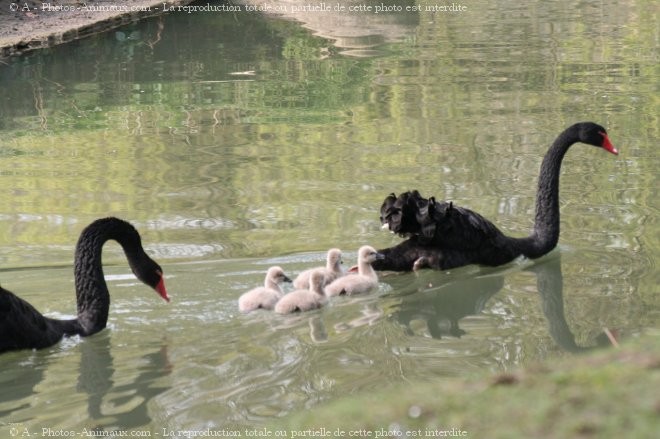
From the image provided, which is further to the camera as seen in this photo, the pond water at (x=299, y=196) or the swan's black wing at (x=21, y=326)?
the swan's black wing at (x=21, y=326)

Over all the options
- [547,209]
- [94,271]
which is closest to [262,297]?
[94,271]

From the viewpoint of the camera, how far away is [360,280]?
654cm

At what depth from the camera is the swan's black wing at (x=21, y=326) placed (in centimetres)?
560

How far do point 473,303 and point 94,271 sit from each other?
2133 millimetres

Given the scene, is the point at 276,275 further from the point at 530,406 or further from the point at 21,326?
the point at 530,406

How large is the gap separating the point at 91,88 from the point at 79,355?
22.6 ft

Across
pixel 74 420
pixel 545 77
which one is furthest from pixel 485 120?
pixel 74 420

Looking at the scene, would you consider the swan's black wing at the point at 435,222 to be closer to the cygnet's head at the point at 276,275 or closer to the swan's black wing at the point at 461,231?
the swan's black wing at the point at 461,231

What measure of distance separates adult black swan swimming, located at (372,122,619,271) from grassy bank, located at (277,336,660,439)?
2.87m

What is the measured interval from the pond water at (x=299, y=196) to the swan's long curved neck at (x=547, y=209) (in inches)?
4.3

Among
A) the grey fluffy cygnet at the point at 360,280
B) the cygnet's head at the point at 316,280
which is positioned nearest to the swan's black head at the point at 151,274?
the cygnet's head at the point at 316,280

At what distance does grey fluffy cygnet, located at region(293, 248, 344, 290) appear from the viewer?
6633 millimetres

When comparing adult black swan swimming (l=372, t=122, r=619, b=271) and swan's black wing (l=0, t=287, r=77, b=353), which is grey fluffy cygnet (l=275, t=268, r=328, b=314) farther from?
swan's black wing (l=0, t=287, r=77, b=353)

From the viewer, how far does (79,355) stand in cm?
586
